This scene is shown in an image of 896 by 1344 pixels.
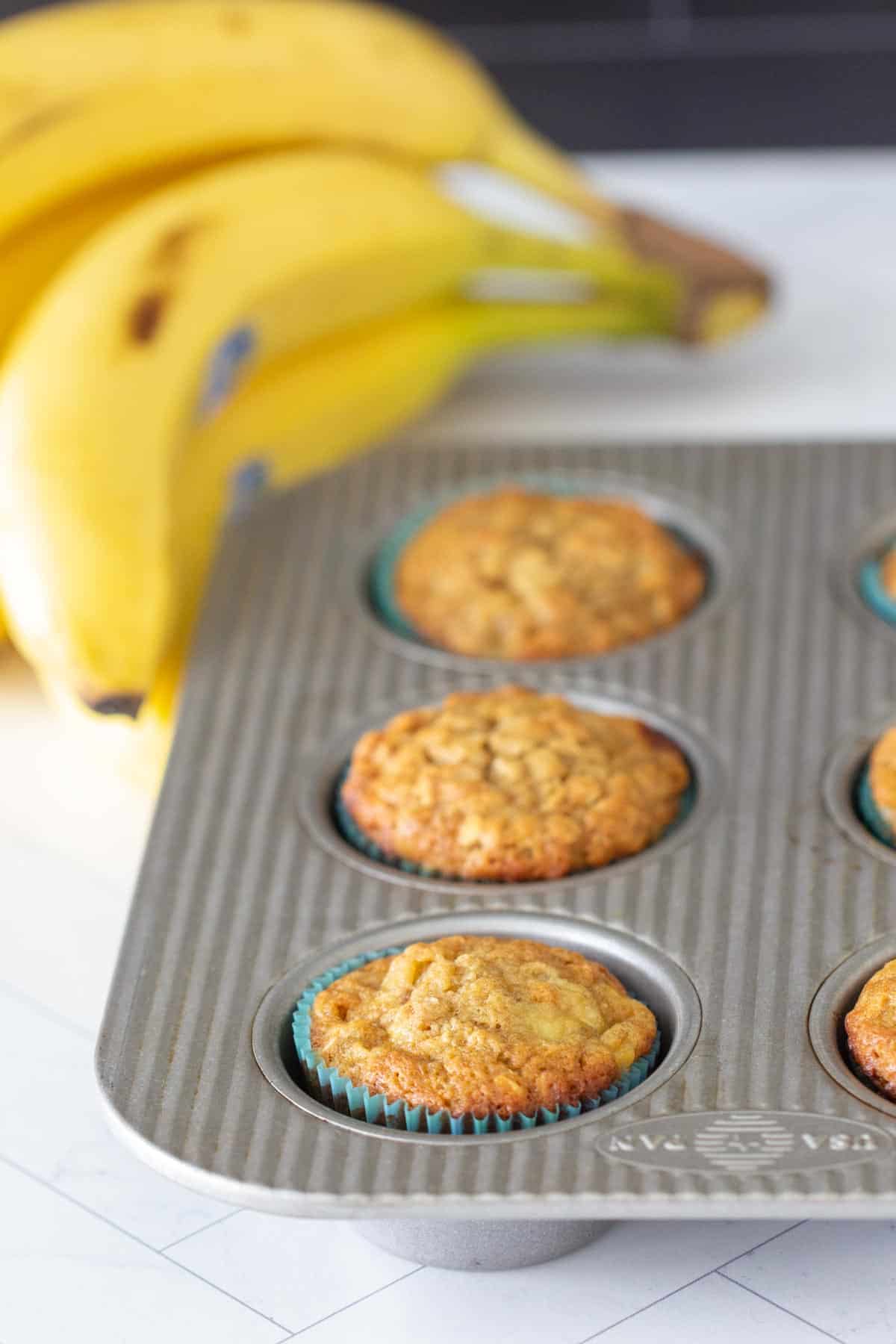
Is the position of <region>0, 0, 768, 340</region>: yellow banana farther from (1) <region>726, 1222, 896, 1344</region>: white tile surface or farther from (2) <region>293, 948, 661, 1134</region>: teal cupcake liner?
(1) <region>726, 1222, 896, 1344</region>: white tile surface

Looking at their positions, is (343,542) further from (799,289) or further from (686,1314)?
(799,289)

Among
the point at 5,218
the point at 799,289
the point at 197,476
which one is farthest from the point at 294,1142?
the point at 799,289

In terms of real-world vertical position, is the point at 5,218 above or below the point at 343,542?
above

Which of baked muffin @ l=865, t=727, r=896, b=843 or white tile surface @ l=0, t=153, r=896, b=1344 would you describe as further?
baked muffin @ l=865, t=727, r=896, b=843

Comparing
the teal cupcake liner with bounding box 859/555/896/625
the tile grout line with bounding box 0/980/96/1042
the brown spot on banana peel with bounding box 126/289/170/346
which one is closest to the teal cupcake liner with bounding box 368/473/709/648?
the teal cupcake liner with bounding box 859/555/896/625

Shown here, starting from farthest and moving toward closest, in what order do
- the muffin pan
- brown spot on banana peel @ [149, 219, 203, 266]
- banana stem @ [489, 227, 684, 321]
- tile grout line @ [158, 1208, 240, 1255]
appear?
1. banana stem @ [489, 227, 684, 321]
2. brown spot on banana peel @ [149, 219, 203, 266]
3. tile grout line @ [158, 1208, 240, 1255]
4. the muffin pan

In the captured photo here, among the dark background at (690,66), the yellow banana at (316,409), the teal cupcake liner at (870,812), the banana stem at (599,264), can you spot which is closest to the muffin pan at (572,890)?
the teal cupcake liner at (870,812)
